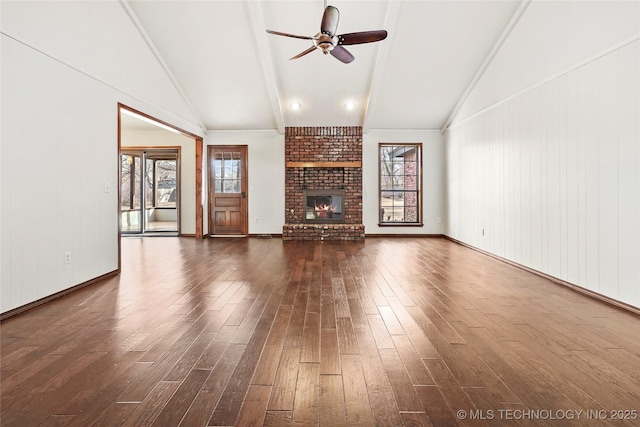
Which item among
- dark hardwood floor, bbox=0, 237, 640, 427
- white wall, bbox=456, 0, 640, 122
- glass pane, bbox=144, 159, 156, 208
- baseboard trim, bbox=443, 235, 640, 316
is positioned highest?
white wall, bbox=456, 0, 640, 122

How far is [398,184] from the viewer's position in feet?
24.8

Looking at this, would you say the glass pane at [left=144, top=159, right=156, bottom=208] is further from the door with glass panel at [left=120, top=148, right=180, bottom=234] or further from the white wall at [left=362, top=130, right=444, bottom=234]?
the white wall at [left=362, top=130, right=444, bottom=234]

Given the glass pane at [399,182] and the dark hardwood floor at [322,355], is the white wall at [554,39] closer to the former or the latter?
the dark hardwood floor at [322,355]

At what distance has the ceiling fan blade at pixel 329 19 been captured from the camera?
3.37m

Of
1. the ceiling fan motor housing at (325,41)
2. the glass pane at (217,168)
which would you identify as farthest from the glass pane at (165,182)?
the ceiling fan motor housing at (325,41)

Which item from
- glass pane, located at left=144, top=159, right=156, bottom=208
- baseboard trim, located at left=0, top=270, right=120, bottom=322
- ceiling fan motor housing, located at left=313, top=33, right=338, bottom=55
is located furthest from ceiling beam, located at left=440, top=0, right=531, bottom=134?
glass pane, located at left=144, top=159, right=156, bottom=208

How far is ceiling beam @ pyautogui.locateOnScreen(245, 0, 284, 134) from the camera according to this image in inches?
171

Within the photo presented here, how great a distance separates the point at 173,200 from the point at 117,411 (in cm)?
877

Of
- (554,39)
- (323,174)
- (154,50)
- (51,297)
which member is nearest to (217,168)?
(323,174)

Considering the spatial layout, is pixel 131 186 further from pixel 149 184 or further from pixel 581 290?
pixel 581 290

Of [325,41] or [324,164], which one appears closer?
[325,41]

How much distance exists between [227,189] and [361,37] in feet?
16.1

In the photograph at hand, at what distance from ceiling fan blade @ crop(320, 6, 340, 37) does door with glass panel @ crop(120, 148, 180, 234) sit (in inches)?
214

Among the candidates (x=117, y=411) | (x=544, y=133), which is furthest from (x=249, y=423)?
(x=544, y=133)
